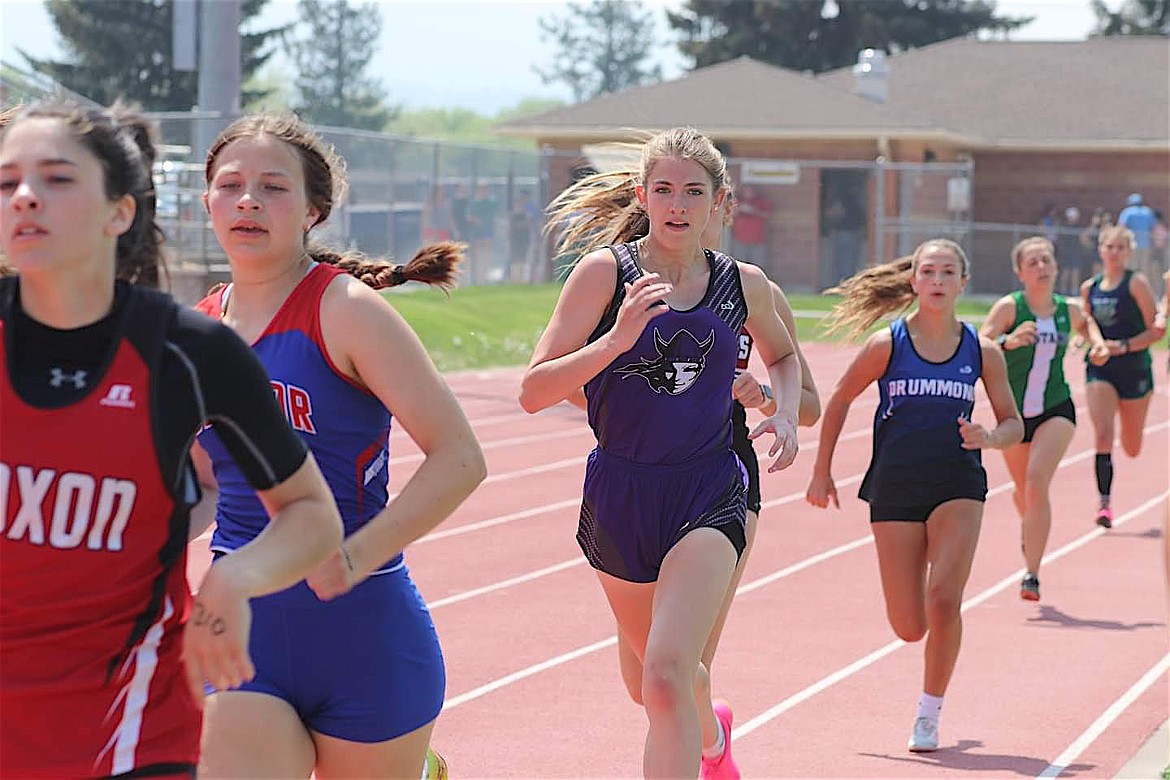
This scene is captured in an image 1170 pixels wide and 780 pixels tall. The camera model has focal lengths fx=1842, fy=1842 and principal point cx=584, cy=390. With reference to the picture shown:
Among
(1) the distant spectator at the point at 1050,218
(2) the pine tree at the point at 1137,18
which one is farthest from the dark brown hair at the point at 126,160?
(2) the pine tree at the point at 1137,18

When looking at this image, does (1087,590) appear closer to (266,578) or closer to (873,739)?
(873,739)

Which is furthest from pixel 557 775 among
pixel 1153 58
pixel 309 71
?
pixel 309 71

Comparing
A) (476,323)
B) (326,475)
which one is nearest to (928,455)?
(326,475)

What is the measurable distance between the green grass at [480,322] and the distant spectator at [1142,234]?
11.3 feet

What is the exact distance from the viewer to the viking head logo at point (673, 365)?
220 inches

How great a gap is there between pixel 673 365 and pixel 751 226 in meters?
36.5

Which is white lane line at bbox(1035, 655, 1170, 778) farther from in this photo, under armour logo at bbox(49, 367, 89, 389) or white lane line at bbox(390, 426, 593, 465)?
white lane line at bbox(390, 426, 593, 465)

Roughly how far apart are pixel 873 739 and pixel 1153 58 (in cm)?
4591

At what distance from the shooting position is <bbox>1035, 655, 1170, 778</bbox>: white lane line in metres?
7.45

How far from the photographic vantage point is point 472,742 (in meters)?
7.50

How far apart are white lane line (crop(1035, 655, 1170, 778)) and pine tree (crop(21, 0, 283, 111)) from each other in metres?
47.6

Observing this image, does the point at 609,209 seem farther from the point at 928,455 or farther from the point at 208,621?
the point at 208,621

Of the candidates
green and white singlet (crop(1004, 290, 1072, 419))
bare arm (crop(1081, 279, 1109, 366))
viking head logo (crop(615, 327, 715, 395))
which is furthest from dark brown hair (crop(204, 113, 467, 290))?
bare arm (crop(1081, 279, 1109, 366))

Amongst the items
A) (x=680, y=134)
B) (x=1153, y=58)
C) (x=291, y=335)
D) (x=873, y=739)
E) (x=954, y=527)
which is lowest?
(x=873, y=739)
